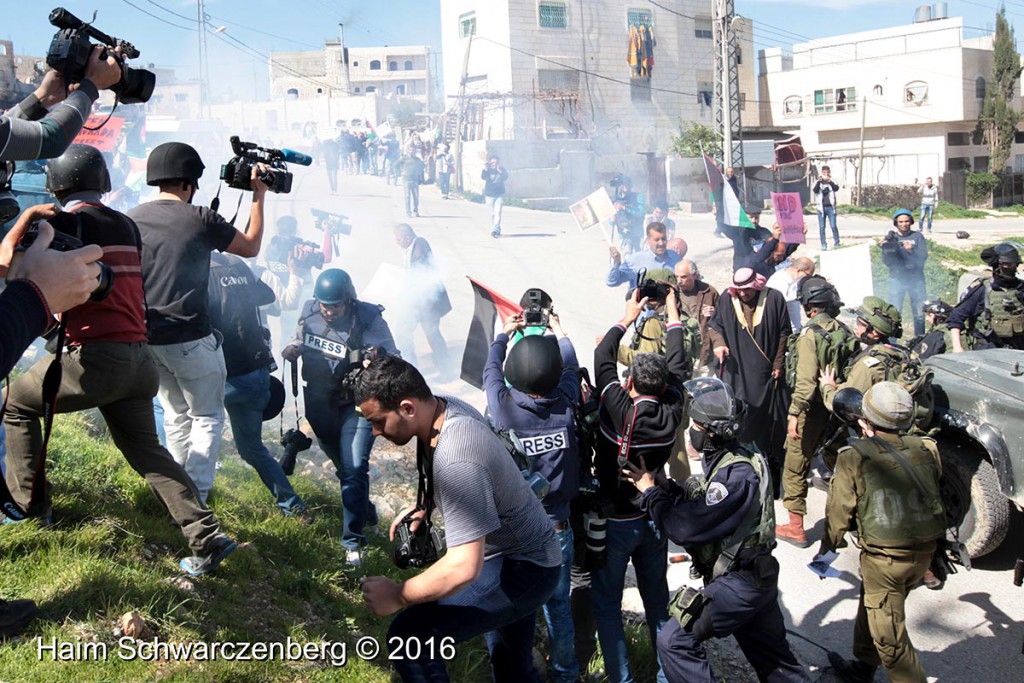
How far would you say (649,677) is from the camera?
177 inches

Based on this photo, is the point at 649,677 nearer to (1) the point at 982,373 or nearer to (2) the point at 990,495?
(2) the point at 990,495

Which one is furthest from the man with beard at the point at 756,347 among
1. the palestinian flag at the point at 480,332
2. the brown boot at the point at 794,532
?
the palestinian flag at the point at 480,332

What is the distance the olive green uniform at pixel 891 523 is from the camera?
3.89m

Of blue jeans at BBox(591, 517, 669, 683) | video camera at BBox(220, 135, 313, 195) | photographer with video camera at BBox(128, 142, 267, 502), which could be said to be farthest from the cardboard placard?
photographer with video camera at BBox(128, 142, 267, 502)

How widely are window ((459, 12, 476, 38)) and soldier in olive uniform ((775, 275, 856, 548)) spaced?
132 feet

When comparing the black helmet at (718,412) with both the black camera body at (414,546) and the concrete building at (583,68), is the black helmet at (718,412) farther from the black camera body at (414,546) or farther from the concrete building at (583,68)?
the concrete building at (583,68)

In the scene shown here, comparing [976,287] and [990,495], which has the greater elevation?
[976,287]

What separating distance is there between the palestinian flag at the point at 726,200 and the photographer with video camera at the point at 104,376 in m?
8.22

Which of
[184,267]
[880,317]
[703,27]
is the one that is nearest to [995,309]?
[880,317]

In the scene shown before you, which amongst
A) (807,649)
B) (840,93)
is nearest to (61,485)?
(807,649)

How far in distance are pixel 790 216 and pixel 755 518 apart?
9.49 metres

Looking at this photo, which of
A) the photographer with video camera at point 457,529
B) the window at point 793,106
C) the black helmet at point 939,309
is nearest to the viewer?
the photographer with video camera at point 457,529

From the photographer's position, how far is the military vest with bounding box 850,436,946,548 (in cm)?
388

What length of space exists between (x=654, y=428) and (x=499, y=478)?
4.69ft
